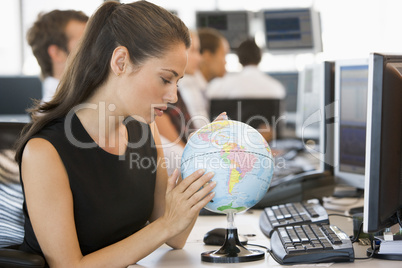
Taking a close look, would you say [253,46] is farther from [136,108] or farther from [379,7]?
[136,108]

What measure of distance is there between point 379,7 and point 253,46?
7.85 feet

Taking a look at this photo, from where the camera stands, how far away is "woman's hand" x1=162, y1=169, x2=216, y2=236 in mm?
1272

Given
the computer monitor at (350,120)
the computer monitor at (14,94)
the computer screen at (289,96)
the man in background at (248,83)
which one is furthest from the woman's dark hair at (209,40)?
the computer monitor at (350,120)

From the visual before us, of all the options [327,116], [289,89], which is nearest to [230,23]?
[289,89]

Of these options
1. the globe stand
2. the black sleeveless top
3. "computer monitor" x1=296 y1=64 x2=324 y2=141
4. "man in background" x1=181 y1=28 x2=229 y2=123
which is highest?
"man in background" x1=181 y1=28 x2=229 y2=123

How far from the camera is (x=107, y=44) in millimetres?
1478

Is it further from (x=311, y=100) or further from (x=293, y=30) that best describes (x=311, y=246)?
(x=293, y=30)

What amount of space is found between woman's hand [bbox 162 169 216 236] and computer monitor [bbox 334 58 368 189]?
2.98 feet

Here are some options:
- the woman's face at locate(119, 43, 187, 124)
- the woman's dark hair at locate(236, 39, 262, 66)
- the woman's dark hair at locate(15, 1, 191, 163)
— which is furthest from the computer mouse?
the woman's dark hair at locate(236, 39, 262, 66)

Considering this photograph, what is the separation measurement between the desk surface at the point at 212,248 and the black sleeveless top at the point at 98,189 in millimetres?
138

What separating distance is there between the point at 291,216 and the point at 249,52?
11.3ft

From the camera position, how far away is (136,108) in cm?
149

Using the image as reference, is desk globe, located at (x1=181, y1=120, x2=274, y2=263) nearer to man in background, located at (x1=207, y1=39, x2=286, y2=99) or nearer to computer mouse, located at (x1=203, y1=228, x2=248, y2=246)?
computer mouse, located at (x1=203, y1=228, x2=248, y2=246)

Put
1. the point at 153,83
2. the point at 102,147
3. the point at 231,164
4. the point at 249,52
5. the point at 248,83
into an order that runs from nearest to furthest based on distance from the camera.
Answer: the point at 231,164
the point at 153,83
the point at 102,147
the point at 248,83
the point at 249,52
